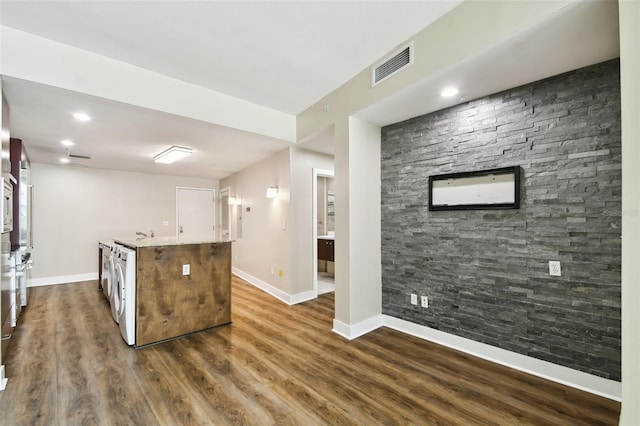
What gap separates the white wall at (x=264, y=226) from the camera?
4.39 metres

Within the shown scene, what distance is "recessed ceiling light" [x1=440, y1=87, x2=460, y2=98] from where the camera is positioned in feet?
7.98

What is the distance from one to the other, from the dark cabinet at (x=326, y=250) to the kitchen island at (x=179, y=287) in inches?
102

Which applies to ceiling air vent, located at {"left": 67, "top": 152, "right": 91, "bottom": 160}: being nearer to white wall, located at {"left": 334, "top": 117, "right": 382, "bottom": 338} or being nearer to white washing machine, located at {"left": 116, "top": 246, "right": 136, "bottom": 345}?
white washing machine, located at {"left": 116, "top": 246, "right": 136, "bottom": 345}

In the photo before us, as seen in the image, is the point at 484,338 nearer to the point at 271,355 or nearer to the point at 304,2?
the point at 271,355

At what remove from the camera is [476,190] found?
2.63 metres

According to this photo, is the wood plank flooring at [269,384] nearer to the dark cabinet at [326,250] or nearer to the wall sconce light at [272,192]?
the wall sconce light at [272,192]

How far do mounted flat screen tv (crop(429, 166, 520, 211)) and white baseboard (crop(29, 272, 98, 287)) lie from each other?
681cm

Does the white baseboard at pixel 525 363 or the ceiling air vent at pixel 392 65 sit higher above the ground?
the ceiling air vent at pixel 392 65

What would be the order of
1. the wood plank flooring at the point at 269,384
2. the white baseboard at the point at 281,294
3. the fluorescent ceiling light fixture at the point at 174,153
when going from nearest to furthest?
the wood plank flooring at the point at 269,384
the fluorescent ceiling light fixture at the point at 174,153
the white baseboard at the point at 281,294

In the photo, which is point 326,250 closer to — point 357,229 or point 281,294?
point 281,294

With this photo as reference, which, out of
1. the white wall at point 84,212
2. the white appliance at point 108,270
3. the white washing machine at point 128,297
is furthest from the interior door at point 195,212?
the white washing machine at point 128,297

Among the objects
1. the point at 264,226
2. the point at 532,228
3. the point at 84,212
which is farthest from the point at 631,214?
the point at 84,212

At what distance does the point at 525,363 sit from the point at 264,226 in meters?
3.95

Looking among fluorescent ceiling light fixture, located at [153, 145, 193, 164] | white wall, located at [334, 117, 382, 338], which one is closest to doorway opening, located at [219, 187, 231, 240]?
fluorescent ceiling light fixture, located at [153, 145, 193, 164]
